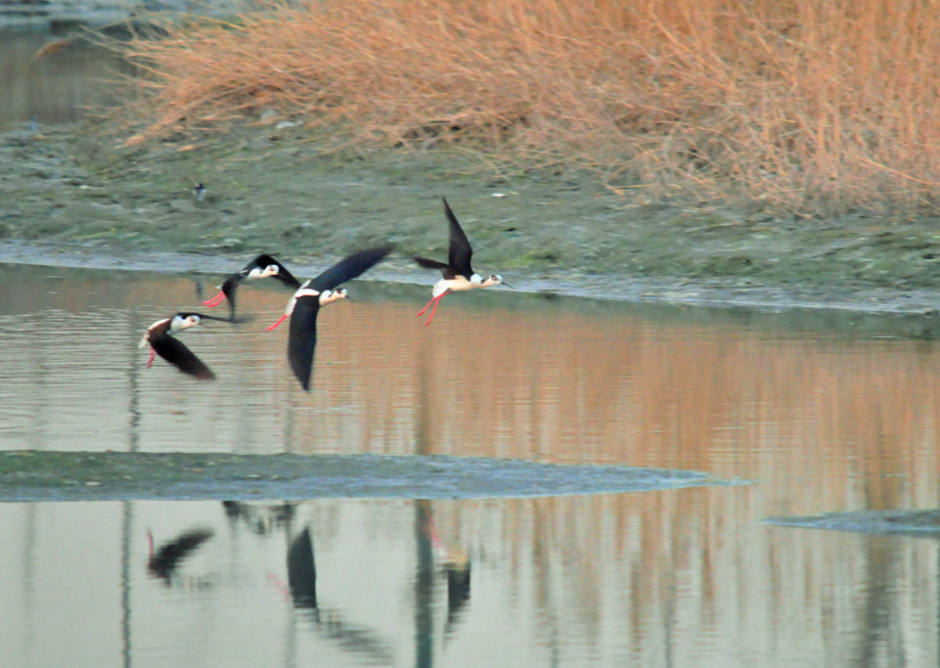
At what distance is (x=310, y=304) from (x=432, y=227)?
5443 mm

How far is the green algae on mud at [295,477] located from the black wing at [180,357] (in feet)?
1.37

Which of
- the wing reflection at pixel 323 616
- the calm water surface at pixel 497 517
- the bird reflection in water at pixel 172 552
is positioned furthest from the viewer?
the bird reflection in water at pixel 172 552

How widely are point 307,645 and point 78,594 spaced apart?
822 mm

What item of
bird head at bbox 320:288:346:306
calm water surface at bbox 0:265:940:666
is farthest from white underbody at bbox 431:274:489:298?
bird head at bbox 320:288:346:306

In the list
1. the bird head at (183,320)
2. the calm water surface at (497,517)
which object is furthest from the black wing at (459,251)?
the bird head at (183,320)

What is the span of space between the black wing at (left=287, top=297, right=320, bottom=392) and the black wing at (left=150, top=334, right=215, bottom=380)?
0.33 metres

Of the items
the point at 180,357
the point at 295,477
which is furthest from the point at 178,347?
the point at 295,477

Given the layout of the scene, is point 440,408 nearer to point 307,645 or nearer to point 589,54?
point 307,645

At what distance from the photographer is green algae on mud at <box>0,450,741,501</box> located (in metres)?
7.17

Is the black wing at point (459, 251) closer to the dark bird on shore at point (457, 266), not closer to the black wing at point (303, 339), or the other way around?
the dark bird on shore at point (457, 266)

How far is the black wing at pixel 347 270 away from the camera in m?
8.26

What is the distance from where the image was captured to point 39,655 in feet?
18.0

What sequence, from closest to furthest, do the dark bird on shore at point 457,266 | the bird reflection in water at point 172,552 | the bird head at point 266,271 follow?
the bird reflection in water at point 172,552
the bird head at point 266,271
the dark bird on shore at point 457,266

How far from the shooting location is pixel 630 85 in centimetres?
1502
